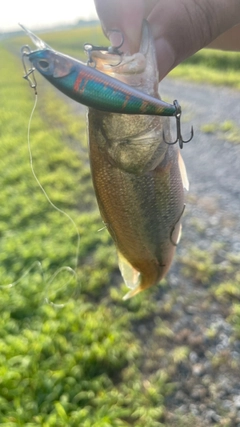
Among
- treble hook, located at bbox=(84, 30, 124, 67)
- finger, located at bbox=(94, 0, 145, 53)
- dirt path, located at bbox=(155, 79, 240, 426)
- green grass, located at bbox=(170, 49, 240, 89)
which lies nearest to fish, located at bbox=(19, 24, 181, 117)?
treble hook, located at bbox=(84, 30, 124, 67)

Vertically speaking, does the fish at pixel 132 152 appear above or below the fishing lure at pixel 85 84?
below

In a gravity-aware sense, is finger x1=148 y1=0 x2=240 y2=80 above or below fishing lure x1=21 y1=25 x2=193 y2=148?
below

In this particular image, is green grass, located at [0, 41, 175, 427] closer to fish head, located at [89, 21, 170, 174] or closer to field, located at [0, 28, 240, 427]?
field, located at [0, 28, 240, 427]

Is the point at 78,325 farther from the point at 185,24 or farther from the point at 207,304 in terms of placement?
the point at 185,24

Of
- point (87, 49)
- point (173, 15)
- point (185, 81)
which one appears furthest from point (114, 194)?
point (185, 81)

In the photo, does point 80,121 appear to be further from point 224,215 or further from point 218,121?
point 224,215

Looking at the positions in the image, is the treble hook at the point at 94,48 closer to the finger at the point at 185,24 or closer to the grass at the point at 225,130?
the finger at the point at 185,24

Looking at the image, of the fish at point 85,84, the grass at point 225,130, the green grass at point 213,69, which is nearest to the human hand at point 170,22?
the fish at point 85,84

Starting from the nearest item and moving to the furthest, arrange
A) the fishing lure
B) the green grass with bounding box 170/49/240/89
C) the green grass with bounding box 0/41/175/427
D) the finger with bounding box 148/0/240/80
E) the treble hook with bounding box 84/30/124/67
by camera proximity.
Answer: the fishing lure → the treble hook with bounding box 84/30/124/67 → the finger with bounding box 148/0/240/80 → the green grass with bounding box 0/41/175/427 → the green grass with bounding box 170/49/240/89
